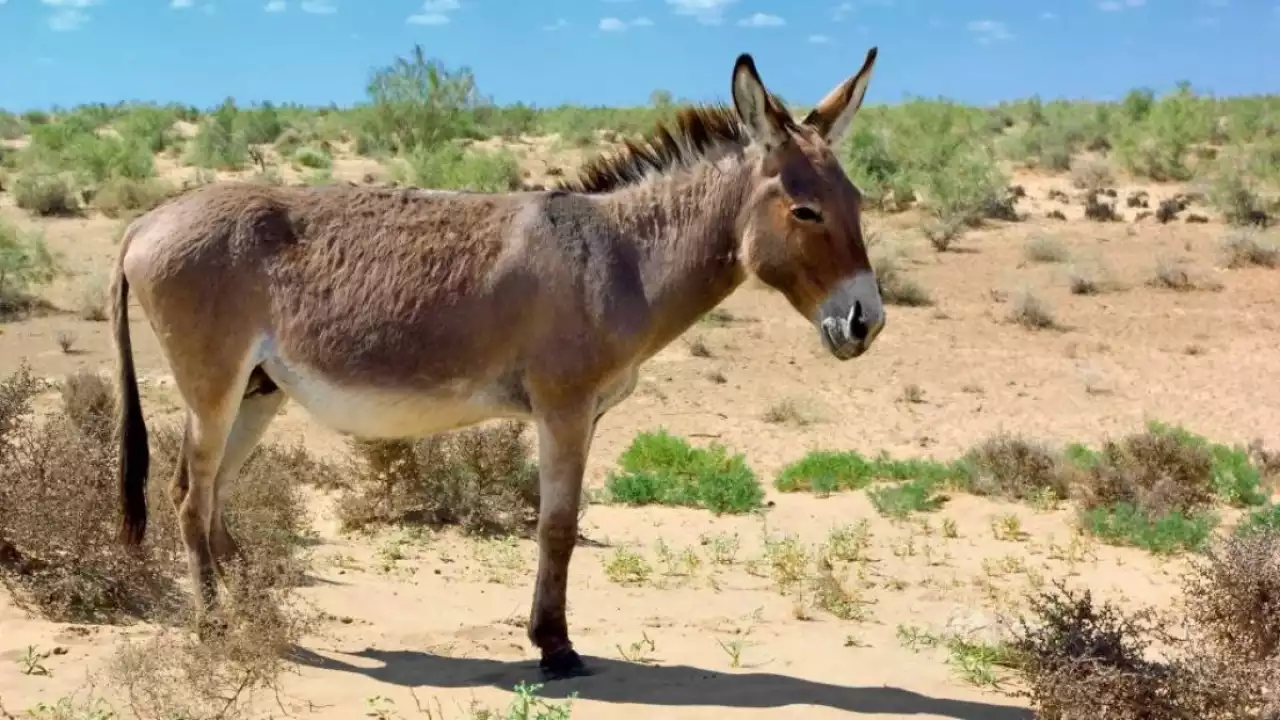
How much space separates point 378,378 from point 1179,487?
6.60m

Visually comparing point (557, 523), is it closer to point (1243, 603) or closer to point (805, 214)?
point (805, 214)

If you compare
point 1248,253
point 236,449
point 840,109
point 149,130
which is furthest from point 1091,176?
point 236,449

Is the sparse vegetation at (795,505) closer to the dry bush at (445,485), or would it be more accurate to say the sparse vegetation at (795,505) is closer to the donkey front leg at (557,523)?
the dry bush at (445,485)

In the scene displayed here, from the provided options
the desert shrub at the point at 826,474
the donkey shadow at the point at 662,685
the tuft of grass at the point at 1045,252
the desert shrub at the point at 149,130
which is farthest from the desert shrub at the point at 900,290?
the desert shrub at the point at 149,130

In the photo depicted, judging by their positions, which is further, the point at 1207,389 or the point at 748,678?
the point at 1207,389

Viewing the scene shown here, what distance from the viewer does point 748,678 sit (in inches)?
230

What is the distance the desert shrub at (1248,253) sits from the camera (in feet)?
68.5

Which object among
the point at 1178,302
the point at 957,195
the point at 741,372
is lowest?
the point at 741,372

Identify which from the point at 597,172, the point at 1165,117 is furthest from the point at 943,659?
the point at 1165,117

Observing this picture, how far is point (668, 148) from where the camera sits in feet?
20.0

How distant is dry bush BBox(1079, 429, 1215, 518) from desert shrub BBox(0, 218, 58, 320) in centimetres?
1310

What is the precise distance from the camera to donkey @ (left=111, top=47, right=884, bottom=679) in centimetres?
558

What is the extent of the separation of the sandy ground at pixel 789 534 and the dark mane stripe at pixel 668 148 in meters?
2.27

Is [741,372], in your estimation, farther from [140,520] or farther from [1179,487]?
[140,520]
